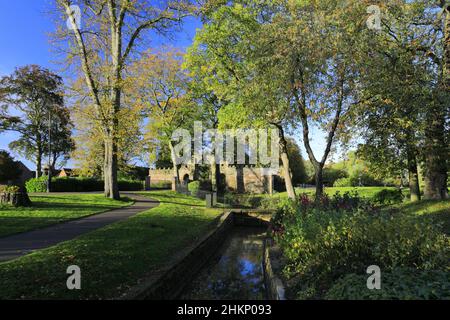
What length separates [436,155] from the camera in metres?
14.5

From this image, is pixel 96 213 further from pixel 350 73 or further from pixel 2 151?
pixel 2 151

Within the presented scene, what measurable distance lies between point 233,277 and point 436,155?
10756 millimetres

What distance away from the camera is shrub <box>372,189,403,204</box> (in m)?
20.6

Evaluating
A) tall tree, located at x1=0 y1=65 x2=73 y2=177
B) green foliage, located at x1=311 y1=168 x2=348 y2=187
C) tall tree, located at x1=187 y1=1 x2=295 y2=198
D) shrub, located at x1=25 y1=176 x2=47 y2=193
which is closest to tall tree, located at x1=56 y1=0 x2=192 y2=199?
tall tree, located at x1=187 y1=1 x2=295 y2=198

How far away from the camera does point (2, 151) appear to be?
39812 millimetres

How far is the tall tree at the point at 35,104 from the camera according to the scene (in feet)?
133

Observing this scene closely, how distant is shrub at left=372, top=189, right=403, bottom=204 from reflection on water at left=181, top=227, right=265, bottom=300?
33.7 ft

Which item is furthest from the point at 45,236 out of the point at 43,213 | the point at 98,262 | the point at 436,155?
the point at 436,155

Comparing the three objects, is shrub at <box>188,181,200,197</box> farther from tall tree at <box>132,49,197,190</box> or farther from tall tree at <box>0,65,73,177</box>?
tall tree at <box>0,65,73,177</box>

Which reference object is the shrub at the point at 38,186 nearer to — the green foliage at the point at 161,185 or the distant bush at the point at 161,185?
the green foliage at the point at 161,185

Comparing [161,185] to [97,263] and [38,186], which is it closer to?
[38,186]

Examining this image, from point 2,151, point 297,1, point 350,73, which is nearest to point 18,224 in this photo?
point 350,73
